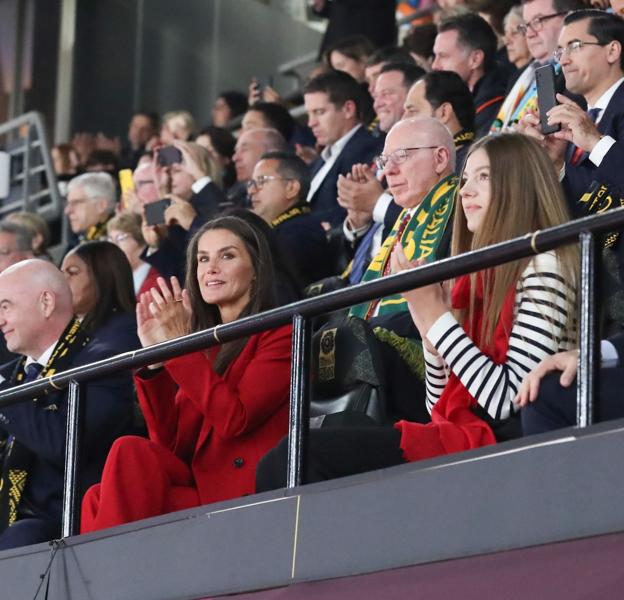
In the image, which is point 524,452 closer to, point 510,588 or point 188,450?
point 510,588

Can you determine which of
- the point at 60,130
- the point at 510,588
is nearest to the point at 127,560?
the point at 510,588

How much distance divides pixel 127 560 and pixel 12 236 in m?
4.07

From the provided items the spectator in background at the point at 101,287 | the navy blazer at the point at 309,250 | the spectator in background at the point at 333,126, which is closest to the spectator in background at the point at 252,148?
the spectator in background at the point at 333,126

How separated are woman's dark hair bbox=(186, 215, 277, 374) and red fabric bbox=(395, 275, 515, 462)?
1.08 metres

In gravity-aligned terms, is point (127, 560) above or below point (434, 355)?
below

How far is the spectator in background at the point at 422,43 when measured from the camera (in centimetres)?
908

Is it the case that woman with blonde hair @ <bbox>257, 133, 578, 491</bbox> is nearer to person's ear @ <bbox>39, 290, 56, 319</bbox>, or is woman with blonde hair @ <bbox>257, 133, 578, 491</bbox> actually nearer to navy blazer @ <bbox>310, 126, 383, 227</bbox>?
person's ear @ <bbox>39, 290, 56, 319</bbox>

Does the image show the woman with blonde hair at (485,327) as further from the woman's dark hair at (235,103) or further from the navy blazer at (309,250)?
the woman's dark hair at (235,103)

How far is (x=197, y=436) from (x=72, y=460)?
410mm

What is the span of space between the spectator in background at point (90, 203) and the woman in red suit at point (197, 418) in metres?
4.64

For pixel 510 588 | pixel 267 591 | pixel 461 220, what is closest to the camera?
pixel 510 588

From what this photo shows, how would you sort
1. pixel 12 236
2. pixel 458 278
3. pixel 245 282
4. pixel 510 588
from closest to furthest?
pixel 510 588, pixel 458 278, pixel 245 282, pixel 12 236

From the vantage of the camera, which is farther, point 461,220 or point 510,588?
point 461,220

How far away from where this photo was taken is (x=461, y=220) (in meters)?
4.42
